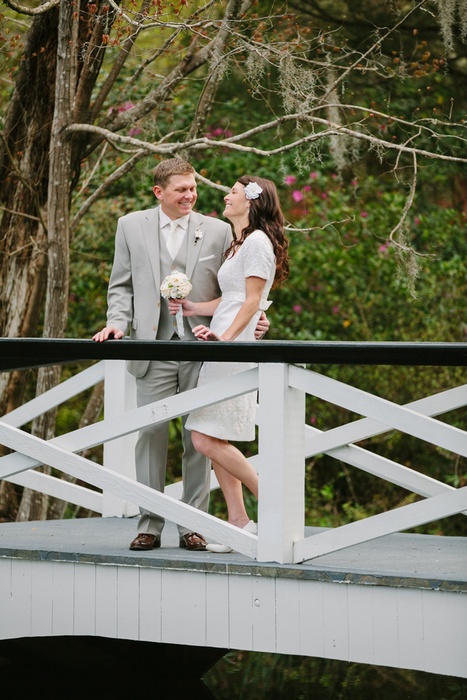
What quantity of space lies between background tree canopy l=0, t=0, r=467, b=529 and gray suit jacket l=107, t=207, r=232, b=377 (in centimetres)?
311

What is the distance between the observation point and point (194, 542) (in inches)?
169

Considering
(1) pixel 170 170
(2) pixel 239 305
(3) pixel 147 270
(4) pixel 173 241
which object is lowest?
(2) pixel 239 305

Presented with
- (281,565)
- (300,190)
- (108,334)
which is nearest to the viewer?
(281,565)

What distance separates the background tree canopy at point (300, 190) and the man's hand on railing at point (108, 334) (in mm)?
3224

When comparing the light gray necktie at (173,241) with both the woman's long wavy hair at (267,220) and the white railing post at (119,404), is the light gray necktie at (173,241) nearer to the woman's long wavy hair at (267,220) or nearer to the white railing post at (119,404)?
the woman's long wavy hair at (267,220)

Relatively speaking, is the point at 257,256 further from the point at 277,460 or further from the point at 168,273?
the point at 277,460

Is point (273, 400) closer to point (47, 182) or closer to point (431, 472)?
point (47, 182)

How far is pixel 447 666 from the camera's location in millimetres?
3555

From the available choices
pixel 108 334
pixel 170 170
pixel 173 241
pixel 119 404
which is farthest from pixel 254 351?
pixel 119 404

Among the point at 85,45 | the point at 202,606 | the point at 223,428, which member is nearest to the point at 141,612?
the point at 202,606

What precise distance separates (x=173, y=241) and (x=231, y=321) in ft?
1.43

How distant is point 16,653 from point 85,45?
3.94 meters

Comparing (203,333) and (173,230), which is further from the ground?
(173,230)

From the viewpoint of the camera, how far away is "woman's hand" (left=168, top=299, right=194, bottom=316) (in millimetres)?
4234
